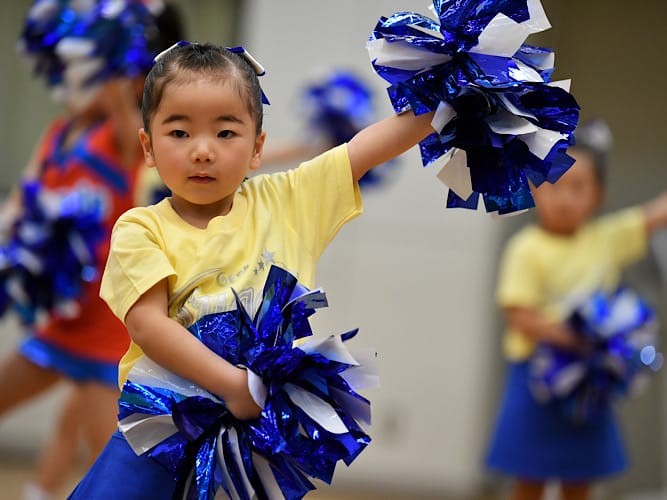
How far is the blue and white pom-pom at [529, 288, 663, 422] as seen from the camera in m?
4.05

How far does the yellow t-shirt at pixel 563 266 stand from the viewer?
13.8 feet

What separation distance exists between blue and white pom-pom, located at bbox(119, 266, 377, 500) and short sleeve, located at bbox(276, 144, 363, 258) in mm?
168

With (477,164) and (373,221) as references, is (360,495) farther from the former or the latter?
(477,164)

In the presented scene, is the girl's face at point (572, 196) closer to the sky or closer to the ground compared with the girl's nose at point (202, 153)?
closer to the ground

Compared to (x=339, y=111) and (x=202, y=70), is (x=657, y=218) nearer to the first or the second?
(x=339, y=111)

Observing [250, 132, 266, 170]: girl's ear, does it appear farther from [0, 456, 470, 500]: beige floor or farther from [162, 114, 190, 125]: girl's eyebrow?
[0, 456, 470, 500]: beige floor

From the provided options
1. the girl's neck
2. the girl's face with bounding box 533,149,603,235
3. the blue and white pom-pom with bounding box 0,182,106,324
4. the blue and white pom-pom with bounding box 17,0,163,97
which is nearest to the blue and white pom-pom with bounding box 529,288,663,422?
the girl's face with bounding box 533,149,603,235

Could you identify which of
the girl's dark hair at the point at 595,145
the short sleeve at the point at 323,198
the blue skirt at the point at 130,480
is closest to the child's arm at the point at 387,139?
the short sleeve at the point at 323,198

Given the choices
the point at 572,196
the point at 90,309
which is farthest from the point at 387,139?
the point at 572,196

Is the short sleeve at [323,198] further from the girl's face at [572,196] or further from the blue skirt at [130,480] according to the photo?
the girl's face at [572,196]

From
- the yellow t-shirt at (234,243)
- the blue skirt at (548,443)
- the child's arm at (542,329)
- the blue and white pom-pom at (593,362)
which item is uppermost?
the yellow t-shirt at (234,243)

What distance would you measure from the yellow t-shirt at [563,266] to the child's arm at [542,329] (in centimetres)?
3

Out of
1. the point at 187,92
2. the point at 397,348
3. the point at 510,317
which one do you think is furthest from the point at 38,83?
the point at 187,92

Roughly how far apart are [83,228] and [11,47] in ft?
9.92
